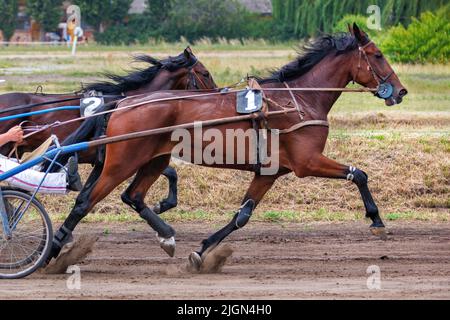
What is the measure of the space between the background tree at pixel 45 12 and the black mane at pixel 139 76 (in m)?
45.1

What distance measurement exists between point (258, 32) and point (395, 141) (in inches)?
1605

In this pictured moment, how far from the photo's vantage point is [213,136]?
9641mm

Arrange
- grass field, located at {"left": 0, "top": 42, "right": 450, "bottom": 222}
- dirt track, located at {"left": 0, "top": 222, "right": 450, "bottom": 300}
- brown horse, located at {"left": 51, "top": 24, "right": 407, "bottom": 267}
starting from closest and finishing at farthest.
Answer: dirt track, located at {"left": 0, "top": 222, "right": 450, "bottom": 300} → brown horse, located at {"left": 51, "top": 24, "right": 407, "bottom": 267} → grass field, located at {"left": 0, "top": 42, "right": 450, "bottom": 222}

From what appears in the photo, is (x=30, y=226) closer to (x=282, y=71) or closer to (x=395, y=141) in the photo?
(x=282, y=71)

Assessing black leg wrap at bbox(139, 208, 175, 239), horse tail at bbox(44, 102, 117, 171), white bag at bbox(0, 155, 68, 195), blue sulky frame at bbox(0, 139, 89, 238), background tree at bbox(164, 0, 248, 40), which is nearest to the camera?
blue sulky frame at bbox(0, 139, 89, 238)

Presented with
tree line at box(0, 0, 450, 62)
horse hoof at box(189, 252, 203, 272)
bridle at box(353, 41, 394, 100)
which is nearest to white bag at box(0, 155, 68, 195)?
horse hoof at box(189, 252, 203, 272)

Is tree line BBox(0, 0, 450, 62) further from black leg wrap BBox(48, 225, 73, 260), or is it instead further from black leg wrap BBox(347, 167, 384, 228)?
black leg wrap BBox(48, 225, 73, 260)

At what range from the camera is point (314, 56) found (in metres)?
10.4

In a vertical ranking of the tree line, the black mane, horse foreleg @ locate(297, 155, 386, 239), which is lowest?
the tree line

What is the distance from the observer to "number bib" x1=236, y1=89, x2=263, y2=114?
9.60 metres

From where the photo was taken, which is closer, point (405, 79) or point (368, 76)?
point (368, 76)

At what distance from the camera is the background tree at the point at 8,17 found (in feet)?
179

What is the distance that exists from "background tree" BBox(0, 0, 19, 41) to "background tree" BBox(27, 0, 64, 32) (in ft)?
2.94

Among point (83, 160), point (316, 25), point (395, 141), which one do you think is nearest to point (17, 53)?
point (316, 25)
